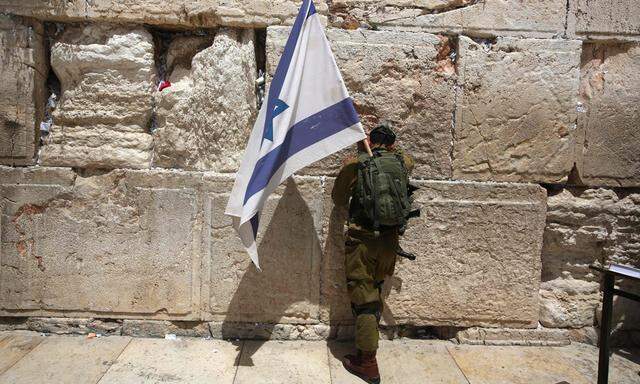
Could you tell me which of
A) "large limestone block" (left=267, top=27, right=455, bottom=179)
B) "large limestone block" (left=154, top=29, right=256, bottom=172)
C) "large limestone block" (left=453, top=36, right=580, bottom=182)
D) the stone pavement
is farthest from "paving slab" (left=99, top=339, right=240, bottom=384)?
"large limestone block" (left=453, top=36, right=580, bottom=182)

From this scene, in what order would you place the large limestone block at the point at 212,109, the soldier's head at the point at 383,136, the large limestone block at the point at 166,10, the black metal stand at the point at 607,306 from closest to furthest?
the black metal stand at the point at 607,306 → the soldier's head at the point at 383,136 → the large limestone block at the point at 166,10 → the large limestone block at the point at 212,109

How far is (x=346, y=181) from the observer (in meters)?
2.93

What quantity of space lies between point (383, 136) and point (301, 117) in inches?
22.9

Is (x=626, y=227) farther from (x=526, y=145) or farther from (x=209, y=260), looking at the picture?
(x=209, y=260)

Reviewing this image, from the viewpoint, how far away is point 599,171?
3322 millimetres

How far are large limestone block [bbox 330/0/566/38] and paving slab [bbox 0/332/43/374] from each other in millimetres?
3274

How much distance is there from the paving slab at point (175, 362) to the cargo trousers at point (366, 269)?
3.08ft

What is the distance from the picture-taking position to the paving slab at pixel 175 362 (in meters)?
2.72

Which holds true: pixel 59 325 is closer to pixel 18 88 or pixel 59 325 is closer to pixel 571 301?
pixel 18 88

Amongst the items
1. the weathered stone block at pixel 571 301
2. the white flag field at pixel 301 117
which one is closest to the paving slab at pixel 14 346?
the white flag field at pixel 301 117

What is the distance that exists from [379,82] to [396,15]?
0.53 m

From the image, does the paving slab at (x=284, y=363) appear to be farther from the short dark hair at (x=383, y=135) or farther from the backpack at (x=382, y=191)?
the short dark hair at (x=383, y=135)

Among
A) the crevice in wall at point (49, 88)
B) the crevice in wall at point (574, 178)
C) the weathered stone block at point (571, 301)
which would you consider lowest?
the weathered stone block at point (571, 301)

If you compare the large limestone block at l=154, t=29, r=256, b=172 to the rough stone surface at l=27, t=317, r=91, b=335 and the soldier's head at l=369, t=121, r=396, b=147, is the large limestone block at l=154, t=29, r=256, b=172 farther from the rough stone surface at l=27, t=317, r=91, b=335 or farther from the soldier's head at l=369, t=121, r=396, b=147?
the rough stone surface at l=27, t=317, r=91, b=335
